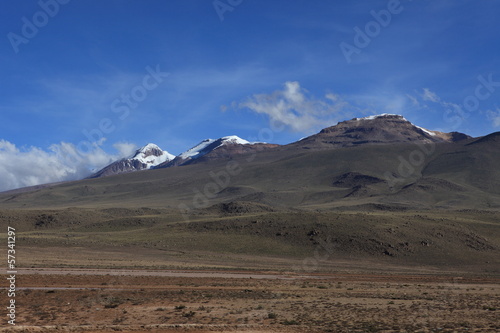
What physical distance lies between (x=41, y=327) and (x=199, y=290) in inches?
539

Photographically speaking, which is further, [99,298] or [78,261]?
[78,261]

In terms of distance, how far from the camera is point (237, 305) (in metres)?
27.8

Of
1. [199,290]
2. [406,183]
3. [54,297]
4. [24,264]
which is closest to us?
[54,297]

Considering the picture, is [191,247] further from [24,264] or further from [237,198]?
[237,198]

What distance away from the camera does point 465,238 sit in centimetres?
7825

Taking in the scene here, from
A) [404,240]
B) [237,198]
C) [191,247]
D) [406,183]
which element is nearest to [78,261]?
[191,247]

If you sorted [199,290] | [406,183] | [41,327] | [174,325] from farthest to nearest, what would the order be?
[406,183]
[199,290]
[174,325]
[41,327]

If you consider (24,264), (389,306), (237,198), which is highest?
(237,198)

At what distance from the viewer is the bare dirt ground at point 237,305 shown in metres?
22.3

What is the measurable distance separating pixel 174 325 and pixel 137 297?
767 centimetres

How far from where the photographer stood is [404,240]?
75.5 meters

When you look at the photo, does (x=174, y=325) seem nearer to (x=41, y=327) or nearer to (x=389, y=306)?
(x=41, y=327)

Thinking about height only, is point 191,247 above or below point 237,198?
below

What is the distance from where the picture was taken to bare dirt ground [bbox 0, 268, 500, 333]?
22.3 metres
